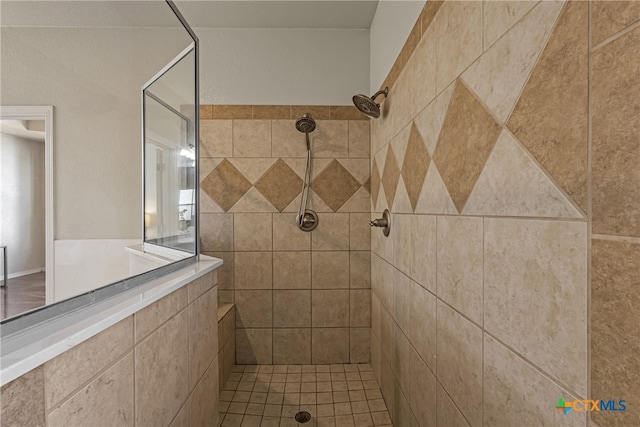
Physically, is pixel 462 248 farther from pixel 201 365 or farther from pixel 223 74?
pixel 223 74

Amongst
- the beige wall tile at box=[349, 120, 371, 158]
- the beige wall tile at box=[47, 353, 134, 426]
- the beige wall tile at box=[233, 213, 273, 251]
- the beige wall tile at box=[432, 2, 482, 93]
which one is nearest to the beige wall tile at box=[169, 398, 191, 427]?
the beige wall tile at box=[47, 353, 134, 426]

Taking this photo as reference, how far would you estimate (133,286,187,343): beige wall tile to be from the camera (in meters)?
0.61

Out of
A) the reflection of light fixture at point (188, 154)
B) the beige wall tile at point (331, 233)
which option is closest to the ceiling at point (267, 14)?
the reflection of light fixture at point (188, 154)

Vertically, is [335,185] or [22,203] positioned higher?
[335,185]

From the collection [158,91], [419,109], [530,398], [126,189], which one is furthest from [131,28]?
[530,398]

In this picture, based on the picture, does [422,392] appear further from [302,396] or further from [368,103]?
[368,103]

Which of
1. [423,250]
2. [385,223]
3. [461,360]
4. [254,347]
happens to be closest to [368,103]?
[385,223]

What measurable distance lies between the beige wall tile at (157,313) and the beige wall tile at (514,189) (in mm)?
787

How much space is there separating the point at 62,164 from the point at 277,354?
1.64 m

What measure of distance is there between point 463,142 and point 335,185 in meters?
1.20

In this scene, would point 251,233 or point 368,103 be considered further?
point 251,233

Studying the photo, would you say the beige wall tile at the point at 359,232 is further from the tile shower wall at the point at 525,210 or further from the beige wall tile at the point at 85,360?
the beige wall tile at the point at 85,360

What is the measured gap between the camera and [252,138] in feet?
6.26

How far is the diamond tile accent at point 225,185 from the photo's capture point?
191cm
